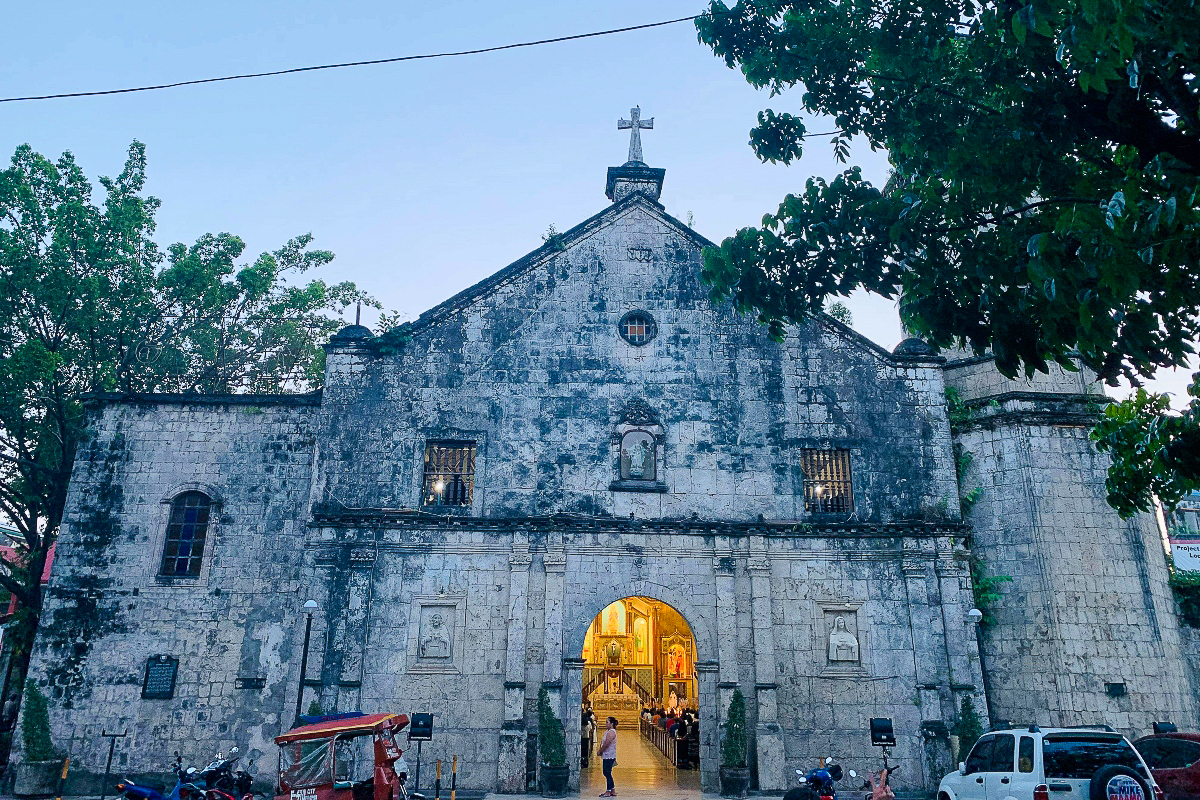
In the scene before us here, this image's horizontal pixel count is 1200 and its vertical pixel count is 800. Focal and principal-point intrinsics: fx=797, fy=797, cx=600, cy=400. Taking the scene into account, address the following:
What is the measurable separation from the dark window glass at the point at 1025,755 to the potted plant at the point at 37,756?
740 inches

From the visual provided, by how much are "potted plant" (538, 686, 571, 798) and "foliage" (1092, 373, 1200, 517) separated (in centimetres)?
1153

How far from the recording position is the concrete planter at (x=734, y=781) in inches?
653

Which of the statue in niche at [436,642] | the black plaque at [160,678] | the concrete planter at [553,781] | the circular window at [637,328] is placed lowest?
the concrete planter at [553,781]

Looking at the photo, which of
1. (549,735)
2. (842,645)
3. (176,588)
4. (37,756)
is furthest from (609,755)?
(37,756)

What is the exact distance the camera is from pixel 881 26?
11094 millimetres

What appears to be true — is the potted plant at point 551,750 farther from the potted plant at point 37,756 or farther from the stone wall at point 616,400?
the potted plant at point 37,756

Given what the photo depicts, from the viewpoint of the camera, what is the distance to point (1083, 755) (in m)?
10.1

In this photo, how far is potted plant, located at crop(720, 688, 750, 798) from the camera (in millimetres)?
16625

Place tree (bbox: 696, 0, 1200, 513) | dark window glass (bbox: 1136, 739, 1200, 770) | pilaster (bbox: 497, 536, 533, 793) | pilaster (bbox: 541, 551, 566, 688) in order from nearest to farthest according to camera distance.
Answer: tree (bbox: 696, 0, 1200, 513), dark window glass (bbox: 1136, 739, 1200, 770), pilaster (bbox: 497, 536, 533, 793), pilaster (bbox: 541, 551, 566, 688)

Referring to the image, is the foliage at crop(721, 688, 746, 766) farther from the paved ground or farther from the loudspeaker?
the loudspeaker

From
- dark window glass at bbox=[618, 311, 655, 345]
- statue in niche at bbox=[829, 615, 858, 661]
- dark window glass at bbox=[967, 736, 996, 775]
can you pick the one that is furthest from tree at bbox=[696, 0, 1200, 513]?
statue in niche at bbox=[829, 615, 858, 661]

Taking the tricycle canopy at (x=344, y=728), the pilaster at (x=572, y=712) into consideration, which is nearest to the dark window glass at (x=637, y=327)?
the pilaster at (x=572, y=712)

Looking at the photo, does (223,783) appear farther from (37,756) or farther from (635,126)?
(635,126)

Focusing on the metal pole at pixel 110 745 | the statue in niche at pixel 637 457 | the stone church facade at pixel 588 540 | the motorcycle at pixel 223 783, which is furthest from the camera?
the statue in niche at pixel 637 457
